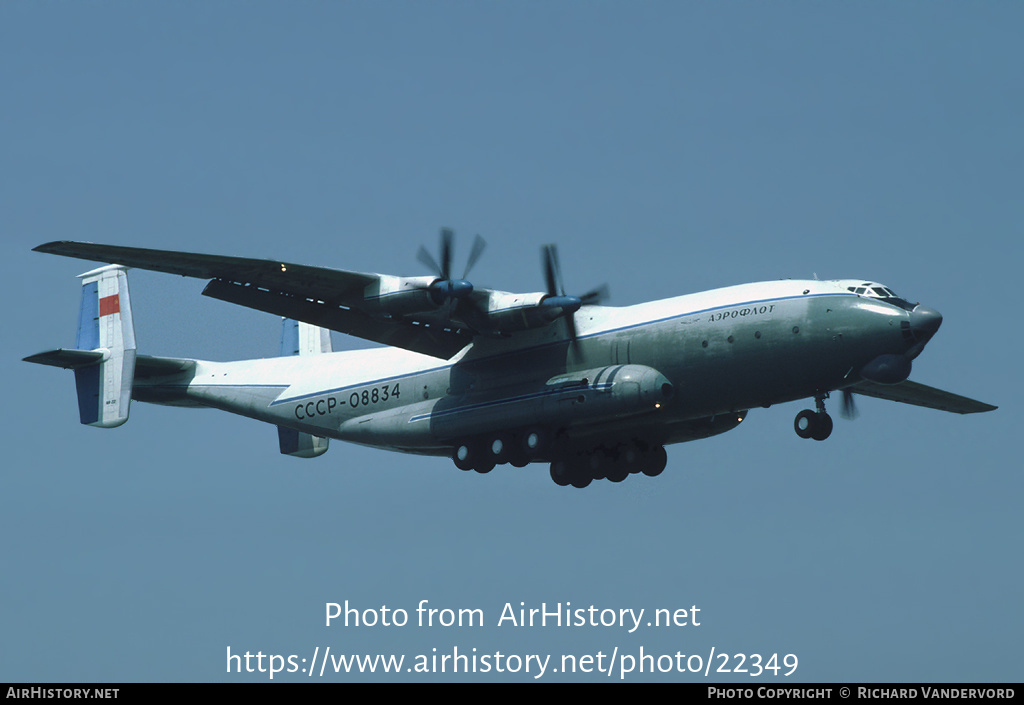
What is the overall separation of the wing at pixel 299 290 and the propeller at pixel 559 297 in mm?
2484

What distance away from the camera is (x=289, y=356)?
1711 inches

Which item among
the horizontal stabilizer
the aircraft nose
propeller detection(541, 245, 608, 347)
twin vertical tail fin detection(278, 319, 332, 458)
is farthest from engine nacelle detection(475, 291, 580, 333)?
Answer: the horizontal stabilizer

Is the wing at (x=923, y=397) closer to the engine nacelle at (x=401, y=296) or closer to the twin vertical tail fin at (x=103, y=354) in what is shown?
the engine nacelle at (x=401, y=296)

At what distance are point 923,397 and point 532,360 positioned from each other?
11.6m

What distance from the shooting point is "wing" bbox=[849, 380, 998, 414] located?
38719 mm

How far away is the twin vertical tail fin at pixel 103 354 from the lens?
38.5 m

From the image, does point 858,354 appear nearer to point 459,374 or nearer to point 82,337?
point 459,374

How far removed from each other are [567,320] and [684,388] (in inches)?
137

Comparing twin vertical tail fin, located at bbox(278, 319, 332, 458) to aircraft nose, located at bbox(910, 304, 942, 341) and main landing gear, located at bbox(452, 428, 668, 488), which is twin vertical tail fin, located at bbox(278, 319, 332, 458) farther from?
aircraft nose, located at bbox(910, 304, 942, 341)

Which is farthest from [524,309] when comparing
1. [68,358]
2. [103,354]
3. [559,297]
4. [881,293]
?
[68,358]

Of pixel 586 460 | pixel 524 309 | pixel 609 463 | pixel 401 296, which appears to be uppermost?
pixel 401 296

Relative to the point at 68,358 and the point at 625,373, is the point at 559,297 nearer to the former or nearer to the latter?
the point at 625,373

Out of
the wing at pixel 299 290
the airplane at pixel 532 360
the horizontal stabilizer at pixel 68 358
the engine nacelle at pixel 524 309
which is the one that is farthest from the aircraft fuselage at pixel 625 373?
the horizontal stabilizer at pixel 68 358

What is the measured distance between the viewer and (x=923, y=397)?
39.9 m
